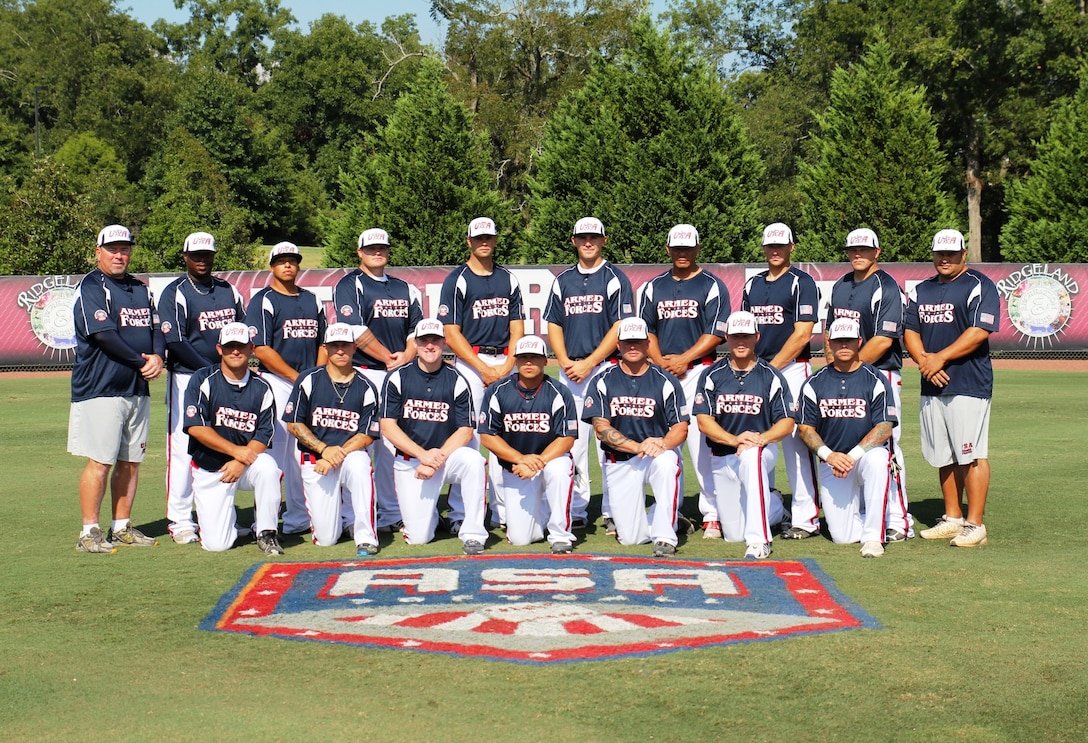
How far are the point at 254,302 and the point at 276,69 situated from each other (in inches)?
3017

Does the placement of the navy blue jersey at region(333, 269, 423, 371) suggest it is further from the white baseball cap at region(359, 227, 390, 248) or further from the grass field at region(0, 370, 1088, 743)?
the grass field at region(0, 370, 1088, 743)

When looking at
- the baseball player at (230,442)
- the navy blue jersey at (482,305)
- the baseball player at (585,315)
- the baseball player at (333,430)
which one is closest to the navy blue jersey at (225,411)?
the baseball player at (230,442)

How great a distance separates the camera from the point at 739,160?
27.2 metres

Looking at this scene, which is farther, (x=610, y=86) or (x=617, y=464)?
(x=610, y=86)

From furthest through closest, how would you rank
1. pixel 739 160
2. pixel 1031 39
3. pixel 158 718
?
pixel 1031 39
pixel 739 160
pixel 158 718

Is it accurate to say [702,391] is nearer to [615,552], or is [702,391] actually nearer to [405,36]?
[615,552]

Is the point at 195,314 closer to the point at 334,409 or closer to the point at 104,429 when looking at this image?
the point at 104,429

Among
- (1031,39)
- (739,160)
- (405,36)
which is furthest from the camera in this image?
(405,36)

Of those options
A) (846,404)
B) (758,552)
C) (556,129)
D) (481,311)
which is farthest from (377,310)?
(556,129)

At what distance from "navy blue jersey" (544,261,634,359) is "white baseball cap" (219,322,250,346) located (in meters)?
2.34

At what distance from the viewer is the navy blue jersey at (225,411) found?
846 cm

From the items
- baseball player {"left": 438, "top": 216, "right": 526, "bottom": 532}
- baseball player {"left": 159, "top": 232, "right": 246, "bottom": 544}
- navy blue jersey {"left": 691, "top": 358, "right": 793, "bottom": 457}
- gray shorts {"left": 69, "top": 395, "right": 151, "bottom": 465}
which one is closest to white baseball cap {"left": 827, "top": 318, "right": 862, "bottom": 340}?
navy blue jersey {"left": 691, "top": 358, "right": 793, "bottom": 457}

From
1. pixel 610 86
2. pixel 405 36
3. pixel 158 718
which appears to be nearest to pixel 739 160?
pixel 610 86

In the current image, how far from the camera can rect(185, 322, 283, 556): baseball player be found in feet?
27.3
